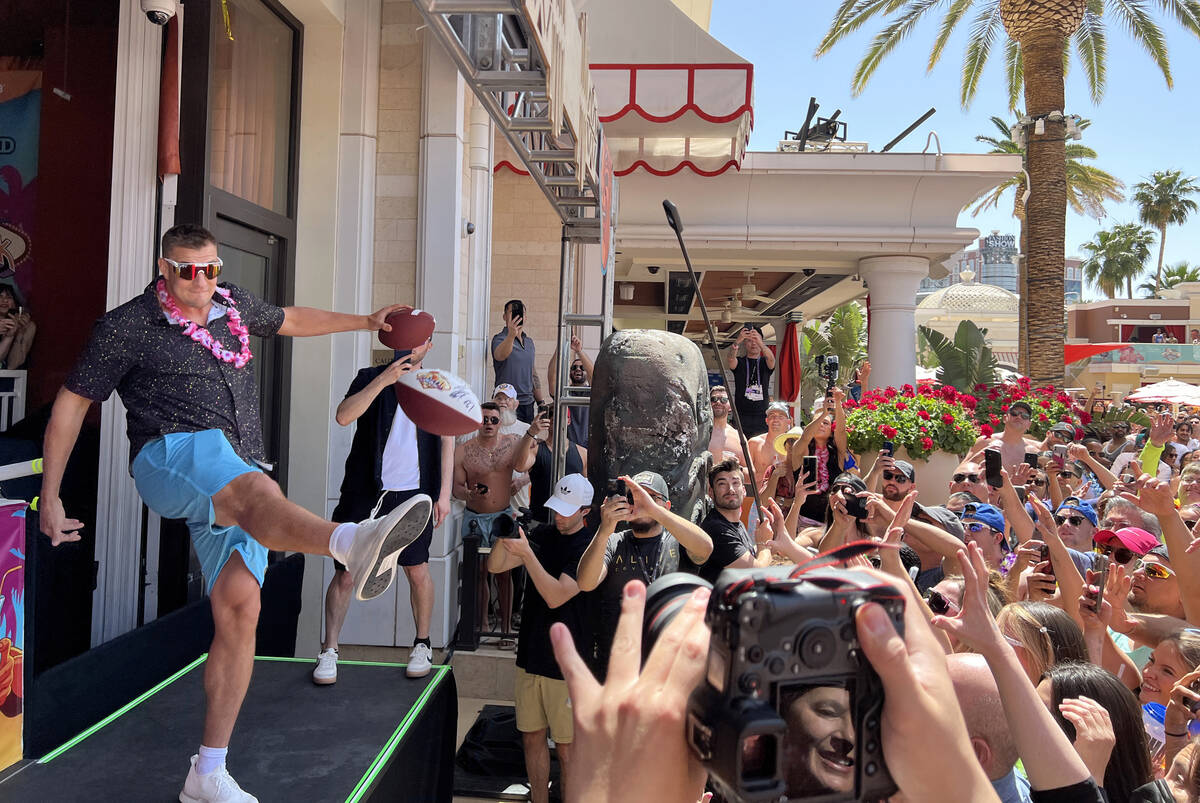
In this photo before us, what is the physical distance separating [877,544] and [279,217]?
527cm

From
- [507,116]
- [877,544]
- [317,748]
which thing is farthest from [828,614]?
[507,116]

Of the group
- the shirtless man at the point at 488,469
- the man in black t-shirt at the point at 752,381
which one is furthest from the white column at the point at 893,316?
the shirtless man at the point at 488,469

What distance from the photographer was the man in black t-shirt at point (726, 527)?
385cm

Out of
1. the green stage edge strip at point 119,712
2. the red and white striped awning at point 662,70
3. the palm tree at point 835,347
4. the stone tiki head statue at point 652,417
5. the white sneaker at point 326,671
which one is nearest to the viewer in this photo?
the green stage edge strip at point 119,712

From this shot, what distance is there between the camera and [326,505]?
230 inches

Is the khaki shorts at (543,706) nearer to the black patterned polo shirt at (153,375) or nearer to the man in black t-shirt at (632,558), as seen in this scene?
the man in black t-shirt at (632,558)

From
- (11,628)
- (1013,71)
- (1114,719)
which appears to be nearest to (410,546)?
(11,628)

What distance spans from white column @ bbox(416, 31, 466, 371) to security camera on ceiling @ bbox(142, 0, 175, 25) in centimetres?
191

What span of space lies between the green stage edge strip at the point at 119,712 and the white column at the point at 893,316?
9346 millimetres

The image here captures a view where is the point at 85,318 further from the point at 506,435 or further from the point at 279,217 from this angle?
the point at 506,435

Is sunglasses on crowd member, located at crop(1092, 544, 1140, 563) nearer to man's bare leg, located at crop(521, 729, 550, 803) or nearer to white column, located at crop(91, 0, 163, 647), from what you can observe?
man's bare leg, located at crop(521, 729, 550, 803)

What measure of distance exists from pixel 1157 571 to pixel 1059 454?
3918mm

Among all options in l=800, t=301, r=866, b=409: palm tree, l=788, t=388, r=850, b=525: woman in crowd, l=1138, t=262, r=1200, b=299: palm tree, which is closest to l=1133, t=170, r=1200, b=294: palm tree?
l=1138, t=262, r=1200, b=299: palm tree

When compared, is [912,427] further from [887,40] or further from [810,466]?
[887,40]
